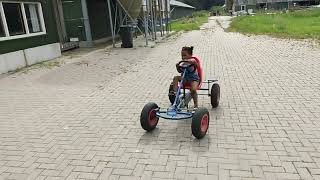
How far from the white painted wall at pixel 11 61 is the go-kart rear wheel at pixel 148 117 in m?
8.20

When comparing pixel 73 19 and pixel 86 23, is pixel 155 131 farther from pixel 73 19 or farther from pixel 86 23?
pixel 73 19

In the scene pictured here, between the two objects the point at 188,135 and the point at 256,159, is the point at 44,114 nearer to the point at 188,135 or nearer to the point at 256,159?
the point at 188,135

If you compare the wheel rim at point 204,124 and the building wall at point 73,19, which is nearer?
the wheel rim at point 204,124

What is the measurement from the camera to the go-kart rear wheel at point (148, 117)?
5.14 m

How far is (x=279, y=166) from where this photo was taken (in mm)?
4008

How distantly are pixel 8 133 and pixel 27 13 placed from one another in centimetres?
868

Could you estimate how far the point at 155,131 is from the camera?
5340 mm

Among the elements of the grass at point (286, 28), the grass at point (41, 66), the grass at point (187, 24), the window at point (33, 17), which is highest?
the window at point (33, 17)

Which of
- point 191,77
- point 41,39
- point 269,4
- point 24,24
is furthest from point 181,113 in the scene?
point 269,4

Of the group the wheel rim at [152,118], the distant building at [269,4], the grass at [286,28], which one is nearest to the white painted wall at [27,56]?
the wheel rim at [152,118]

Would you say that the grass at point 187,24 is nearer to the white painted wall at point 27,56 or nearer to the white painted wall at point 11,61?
the white painted wall at point 27,56

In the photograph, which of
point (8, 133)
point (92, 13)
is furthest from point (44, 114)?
point (92, 13)

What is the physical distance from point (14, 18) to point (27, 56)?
153 cm

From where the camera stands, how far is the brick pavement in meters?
4.12
